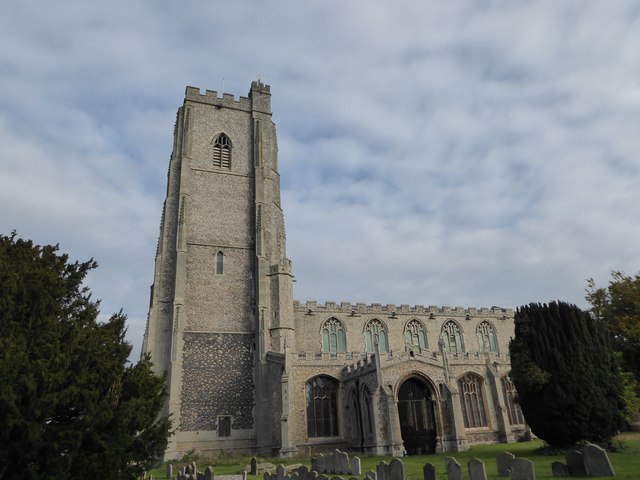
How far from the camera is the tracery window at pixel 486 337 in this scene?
109 feet

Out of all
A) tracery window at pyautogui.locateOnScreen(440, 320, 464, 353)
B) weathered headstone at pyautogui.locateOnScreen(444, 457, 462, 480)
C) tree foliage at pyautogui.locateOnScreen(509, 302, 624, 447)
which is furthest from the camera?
tracery window at pyautogui.locateOnScreen(440, 320, 464, 353)

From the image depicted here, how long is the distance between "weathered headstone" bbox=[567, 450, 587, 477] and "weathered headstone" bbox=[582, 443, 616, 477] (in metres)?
0.11

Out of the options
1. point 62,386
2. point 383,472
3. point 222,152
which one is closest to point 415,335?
point 222,152

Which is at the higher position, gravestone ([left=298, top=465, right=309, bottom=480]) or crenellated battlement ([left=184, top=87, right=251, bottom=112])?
crenellated battlement ([left=184, top=87, right=251, bottom=112])

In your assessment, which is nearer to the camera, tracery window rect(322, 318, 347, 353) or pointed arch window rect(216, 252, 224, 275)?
pointed arch window rect(216, 252, 224, 275)

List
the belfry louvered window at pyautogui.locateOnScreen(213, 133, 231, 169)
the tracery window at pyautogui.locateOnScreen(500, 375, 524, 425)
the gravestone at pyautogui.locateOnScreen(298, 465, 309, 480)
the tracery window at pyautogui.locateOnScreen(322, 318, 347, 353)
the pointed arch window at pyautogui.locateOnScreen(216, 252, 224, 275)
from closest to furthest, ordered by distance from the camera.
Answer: the gravestone at pyautogui.locateOnScreen(298, 465, 309, 480) < the tracery window at pyautogui.locateOnScreen(500, 375, 524, 425) < the pointed arch window at pyautogui.locateOnScreen(216, 252, 224, 275) < the tracery window at pyautogui.locateOnScreen(322, 318, 347, 353) < the belfry louvered window at pyautogui.locateOnScreen(213, 133, 231, 169)

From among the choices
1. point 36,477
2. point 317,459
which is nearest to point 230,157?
point 317,459

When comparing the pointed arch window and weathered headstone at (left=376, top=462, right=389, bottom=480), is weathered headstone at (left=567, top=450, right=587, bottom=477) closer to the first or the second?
weathered headstone at (left=376, top=462, right=389, bottom=480)

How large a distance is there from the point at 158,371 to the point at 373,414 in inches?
420

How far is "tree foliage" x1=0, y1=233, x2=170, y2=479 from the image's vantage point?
9008 mm

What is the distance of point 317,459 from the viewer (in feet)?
50.5

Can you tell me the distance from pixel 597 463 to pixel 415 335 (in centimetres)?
2289

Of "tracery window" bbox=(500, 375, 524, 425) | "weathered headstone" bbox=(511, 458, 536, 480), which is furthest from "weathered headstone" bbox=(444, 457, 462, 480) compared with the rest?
"tracery window" bbox=(500, 375, 524, 425)

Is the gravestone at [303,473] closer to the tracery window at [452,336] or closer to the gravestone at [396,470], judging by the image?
the gravestone at [396,470]
